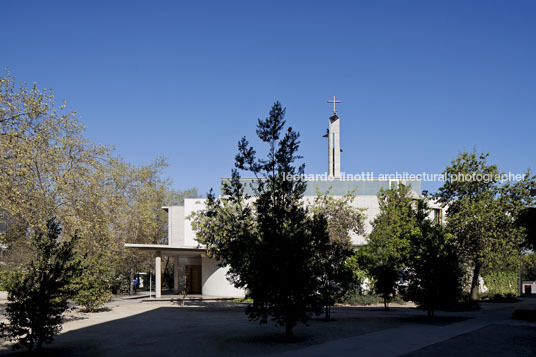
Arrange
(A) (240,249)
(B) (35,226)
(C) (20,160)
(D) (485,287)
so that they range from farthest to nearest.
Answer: (D) (485,287) < (B) (35,226) < (C) (20,160) < (A) (240,249)

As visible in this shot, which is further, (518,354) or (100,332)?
(100,332)

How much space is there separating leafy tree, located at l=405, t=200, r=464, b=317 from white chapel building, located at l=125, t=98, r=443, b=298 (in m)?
10.1

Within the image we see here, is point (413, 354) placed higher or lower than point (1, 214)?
lower

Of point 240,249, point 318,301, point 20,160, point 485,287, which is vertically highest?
point 20,160

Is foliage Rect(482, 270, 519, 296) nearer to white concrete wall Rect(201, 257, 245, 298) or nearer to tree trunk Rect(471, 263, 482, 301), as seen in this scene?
tree trunk Rect(471, 263, 482, 301)

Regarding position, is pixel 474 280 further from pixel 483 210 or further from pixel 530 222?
pixel 530 222

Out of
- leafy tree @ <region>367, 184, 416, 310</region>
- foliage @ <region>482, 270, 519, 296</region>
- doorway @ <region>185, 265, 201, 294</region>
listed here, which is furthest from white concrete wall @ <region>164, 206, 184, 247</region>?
foliage @ <region>482, 270, 519, 296</region>

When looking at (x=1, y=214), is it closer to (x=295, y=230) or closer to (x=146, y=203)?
(x=295, y=230)

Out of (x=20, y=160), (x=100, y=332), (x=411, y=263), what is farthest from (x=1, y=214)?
(x=411, y=263)

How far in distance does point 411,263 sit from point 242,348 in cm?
992

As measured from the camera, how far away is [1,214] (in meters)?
24.2

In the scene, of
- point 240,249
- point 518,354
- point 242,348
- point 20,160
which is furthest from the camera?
point 20,160

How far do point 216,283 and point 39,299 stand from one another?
25.1 metres

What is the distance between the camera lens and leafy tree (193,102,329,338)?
46.5ft
